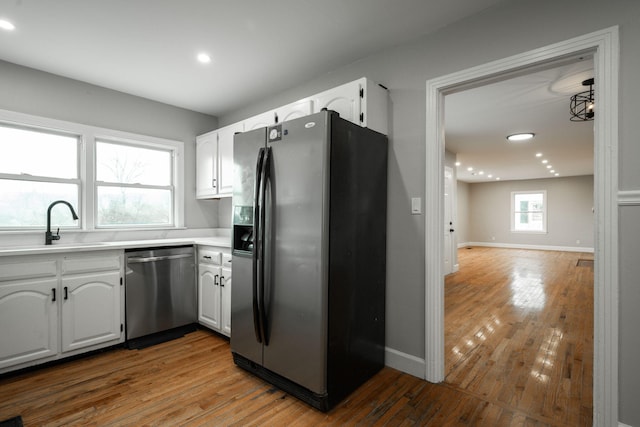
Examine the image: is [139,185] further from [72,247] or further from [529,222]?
[529,222]

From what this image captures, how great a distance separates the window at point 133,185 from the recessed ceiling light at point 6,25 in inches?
48.9

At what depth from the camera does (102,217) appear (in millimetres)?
3357

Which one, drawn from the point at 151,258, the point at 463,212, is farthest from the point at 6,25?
the point at 463,212

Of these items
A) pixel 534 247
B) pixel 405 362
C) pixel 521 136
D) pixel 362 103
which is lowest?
pixel 534 247

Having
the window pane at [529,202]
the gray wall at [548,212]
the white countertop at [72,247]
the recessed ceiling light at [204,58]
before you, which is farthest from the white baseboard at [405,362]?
the window pane at [529,202]

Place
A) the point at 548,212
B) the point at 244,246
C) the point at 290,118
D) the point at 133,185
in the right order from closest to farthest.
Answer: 1. the point at 244,246
2. the point at 290,118
3. the point at 133,185
4. the point at 548,212

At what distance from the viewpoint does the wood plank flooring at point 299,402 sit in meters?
1.86

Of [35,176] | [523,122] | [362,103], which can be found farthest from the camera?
[523,122]

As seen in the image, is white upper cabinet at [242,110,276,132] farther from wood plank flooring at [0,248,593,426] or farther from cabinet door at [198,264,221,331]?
wood plank flooring at [0,248,593,426]

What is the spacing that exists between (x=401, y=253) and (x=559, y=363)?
63.4 inches

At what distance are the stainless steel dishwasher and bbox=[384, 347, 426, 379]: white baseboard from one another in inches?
82.4

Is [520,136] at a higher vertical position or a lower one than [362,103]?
higher

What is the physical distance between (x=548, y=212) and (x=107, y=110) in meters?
12.9

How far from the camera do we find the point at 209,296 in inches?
125
